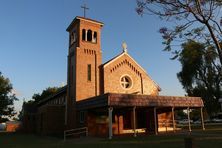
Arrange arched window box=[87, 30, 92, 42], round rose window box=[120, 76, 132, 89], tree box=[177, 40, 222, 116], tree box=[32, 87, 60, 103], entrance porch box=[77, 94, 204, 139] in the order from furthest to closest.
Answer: tree box=[32, 87, 60, 103], tree box=[177, 40, 222, 116], arched window box=[87, 30, 92, 42], round rose window box=[120, 76, 132, 89], entrance porch box=[77, 94, 204, 139]

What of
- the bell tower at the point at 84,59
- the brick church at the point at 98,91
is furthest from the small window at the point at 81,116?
the bell tower at the point at 84,59

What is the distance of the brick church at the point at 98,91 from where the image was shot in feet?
93.0

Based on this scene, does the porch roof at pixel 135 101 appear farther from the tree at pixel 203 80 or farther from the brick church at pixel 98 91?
the tree at pixel 203 80

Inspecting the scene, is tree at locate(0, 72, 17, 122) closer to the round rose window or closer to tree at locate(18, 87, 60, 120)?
tree at locate(18, 87, 60, 120)

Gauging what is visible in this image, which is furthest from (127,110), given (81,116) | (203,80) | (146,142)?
(203,80)

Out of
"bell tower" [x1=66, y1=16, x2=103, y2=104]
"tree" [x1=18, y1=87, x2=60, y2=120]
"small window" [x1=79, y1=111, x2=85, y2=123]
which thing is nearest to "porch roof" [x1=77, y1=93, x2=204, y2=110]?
"small window" [x1=79, y1=111, x2=85, y2=123]

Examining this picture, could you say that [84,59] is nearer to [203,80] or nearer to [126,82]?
[126,82]

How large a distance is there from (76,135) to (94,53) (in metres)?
10.2

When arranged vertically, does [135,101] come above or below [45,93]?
below

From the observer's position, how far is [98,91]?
104 feet

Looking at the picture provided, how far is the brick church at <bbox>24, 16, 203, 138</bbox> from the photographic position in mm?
28359

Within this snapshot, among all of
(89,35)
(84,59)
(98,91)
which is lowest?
(98,91)

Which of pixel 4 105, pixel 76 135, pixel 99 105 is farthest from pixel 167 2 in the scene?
pixel 4 105

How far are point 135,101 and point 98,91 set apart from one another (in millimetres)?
7707
